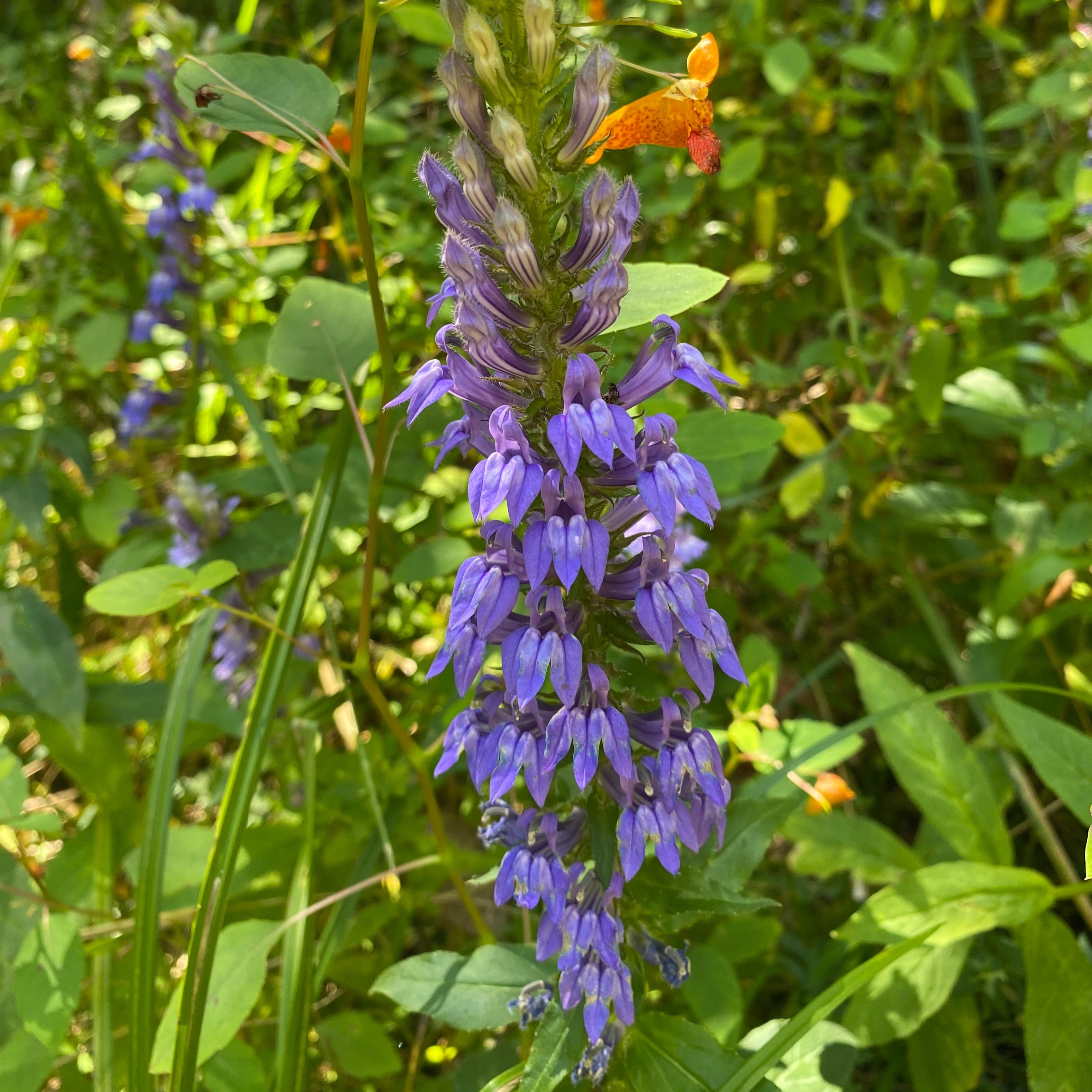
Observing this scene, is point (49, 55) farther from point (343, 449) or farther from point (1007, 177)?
point (1007, 177)

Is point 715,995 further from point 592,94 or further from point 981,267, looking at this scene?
point 981,267

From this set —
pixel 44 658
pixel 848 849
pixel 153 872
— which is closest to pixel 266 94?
pixel 153 872

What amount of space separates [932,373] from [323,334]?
1.92 metres

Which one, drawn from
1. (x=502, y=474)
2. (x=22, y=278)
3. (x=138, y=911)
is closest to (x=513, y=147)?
(x=502, y=474)

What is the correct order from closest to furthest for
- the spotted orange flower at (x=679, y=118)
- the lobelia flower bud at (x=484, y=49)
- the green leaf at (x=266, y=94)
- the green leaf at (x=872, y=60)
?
the lobelia flower bud at (x=484, y=49) → the spotted orange flower at (x=679, y=118) → the green leaf at (x=266, y=94) → the green leaf at (x=872, y=60)

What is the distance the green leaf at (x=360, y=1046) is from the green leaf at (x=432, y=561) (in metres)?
1.17

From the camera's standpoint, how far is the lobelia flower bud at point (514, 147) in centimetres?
112

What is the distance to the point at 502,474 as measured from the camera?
1.18 meters

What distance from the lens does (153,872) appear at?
1758 mm

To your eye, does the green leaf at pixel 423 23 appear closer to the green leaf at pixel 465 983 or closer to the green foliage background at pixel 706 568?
the green foliage background at pixel 706 568

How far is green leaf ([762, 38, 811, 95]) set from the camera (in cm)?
304

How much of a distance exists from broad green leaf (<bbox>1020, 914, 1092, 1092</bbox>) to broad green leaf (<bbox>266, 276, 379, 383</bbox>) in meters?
1.98

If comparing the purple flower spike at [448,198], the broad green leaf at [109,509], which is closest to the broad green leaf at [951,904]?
the purple flower spike at [448,198]

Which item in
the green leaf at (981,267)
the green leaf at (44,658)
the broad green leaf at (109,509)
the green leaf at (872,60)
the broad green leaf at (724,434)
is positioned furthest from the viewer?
the green leaf at (872,60)
